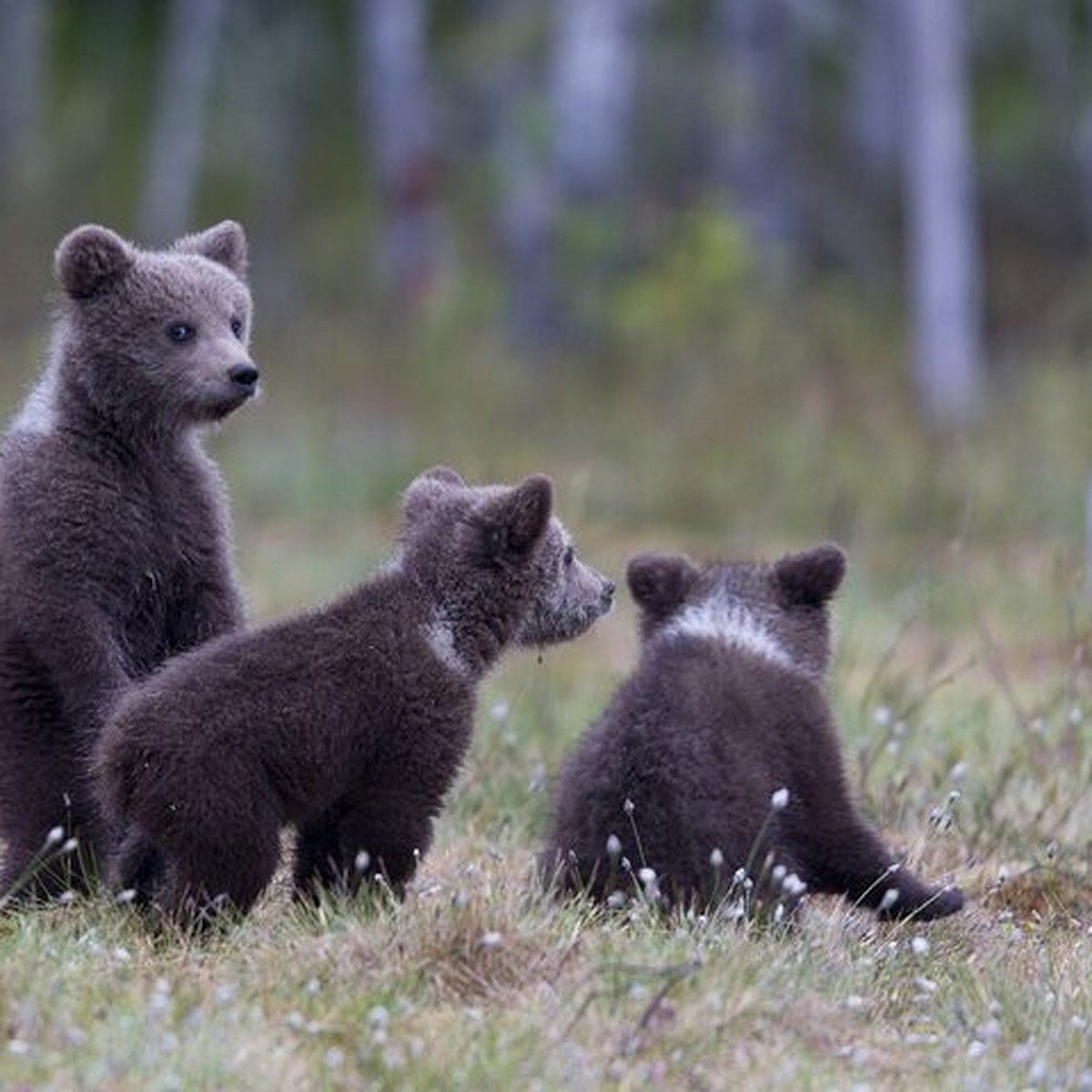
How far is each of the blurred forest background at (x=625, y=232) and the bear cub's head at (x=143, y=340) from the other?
13.2 ft

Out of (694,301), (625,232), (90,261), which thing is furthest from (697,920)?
(625,232)

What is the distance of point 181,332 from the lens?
7125 mm

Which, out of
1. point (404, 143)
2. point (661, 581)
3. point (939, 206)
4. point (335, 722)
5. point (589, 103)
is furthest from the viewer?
point (404, 143)

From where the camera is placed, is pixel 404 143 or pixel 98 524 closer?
pixel 98 524

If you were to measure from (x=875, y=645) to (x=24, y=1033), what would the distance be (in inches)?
297

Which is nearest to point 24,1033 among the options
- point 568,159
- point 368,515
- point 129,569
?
point 129,569

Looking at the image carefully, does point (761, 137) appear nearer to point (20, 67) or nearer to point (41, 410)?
point (20, 67)


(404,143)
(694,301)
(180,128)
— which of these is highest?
(404,143)

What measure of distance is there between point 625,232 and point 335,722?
61.1ft

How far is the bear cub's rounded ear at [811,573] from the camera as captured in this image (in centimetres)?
760

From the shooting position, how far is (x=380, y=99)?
32.3m

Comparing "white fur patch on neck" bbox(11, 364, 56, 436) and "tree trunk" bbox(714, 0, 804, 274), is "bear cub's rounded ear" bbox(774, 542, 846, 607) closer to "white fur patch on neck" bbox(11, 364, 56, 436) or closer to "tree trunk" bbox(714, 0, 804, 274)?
"white fur patch on neck" bbox(11, 364, 56, 436)

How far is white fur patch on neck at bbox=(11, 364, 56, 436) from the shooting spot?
7.03 metres

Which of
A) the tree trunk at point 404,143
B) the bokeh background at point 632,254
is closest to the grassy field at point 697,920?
the bokeh background at point 632,254
